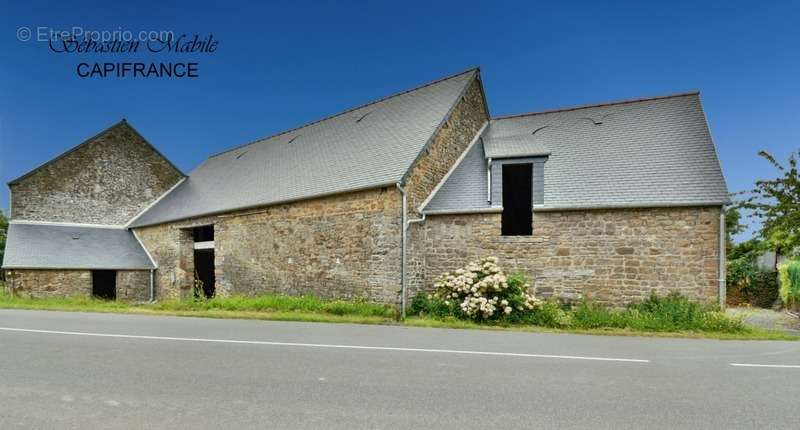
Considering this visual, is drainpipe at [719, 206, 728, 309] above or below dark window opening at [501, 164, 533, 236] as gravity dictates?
below

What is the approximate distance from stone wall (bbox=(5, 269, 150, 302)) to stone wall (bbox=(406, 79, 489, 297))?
16365 mm

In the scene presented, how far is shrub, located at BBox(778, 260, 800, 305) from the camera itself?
1428 centimetres

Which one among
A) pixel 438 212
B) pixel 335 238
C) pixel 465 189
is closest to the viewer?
pixel 438 212

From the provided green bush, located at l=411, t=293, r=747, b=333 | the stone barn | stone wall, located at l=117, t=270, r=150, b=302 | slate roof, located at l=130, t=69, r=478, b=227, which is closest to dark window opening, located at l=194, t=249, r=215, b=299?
the stone barn

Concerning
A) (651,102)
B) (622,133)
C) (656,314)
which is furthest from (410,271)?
(651,102)

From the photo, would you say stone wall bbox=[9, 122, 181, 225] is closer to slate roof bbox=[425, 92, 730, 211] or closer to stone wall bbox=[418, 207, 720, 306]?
slate roof bbox=[425, 92, 730, 211]

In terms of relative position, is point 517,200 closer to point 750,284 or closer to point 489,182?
point 489,182

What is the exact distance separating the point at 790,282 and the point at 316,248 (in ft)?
54.1

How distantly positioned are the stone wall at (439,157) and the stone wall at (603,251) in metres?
0.70

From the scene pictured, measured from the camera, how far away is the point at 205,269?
69.8 ft

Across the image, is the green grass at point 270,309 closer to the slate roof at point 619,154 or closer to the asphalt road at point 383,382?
the asphalt road at point 383,382

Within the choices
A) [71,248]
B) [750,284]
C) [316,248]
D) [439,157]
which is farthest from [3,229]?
[750,284]

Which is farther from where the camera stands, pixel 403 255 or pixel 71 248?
pixel 71 248

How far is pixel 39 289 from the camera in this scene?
18547 millimetres
